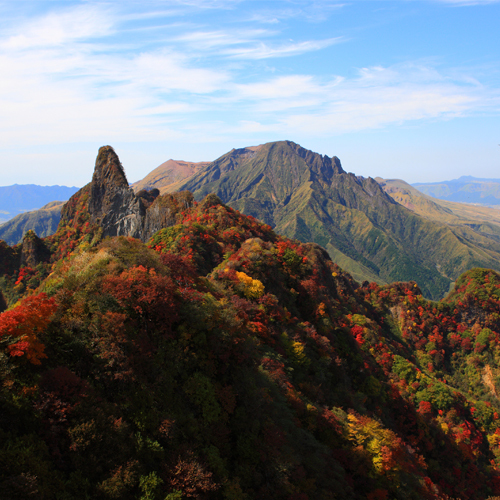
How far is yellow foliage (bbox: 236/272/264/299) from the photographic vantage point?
153 ft

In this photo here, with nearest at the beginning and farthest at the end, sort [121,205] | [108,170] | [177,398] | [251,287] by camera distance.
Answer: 1. [177,398]
2. [251,287]
3. [121,205]
4. [108,170]

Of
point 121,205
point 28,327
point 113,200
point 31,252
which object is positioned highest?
point 113,200

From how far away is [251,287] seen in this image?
47219 mm

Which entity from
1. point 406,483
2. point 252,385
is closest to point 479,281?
point 406,483

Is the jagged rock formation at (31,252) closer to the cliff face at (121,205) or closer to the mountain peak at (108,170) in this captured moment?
the cliff face at (121,205)

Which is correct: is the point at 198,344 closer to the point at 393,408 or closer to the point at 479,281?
the point at 393,408

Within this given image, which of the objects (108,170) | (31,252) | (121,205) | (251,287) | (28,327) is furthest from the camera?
(108,170)

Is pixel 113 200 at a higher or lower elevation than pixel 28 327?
higher

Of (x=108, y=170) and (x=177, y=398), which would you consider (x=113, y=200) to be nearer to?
(x=108, y=170)

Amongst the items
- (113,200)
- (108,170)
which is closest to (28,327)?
(113,200)

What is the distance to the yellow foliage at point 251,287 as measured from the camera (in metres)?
46.6

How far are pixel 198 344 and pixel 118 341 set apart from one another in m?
6.32

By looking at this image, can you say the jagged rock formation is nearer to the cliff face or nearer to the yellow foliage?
the cliff face

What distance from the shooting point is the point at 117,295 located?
76.9ft
